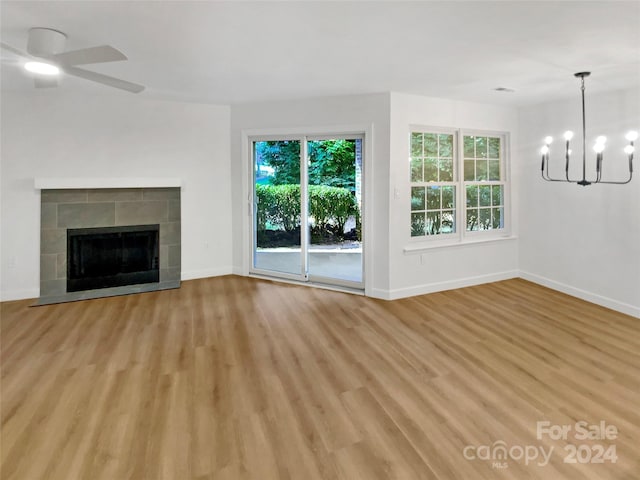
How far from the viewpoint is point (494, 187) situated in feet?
17.2

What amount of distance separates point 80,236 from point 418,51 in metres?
4.46

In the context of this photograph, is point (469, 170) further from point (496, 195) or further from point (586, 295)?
point (586, 295)

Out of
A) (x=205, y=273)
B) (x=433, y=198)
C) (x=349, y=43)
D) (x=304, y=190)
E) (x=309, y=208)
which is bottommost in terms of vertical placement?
(x=205, y=273)

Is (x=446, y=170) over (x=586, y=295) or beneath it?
over

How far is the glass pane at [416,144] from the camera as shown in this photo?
4.62 metres

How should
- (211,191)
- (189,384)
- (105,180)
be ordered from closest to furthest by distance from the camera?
(189,384), (105,180), (211,191)

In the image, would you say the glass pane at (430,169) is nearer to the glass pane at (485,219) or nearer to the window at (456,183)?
the window at (456,183)

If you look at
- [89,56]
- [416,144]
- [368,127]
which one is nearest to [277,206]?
[368,127]

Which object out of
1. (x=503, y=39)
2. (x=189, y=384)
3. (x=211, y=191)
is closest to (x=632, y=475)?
(x=189, y=384)

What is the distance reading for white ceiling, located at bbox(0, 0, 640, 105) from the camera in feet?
7.49

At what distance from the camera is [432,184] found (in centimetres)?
477

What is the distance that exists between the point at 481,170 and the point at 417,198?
1.16 meters

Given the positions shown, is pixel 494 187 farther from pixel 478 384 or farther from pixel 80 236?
pixel 80 236

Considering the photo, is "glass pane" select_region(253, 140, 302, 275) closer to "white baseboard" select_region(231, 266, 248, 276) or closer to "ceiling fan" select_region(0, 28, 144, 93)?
"white baseboard" select_region(231, 266, 248, 276)
